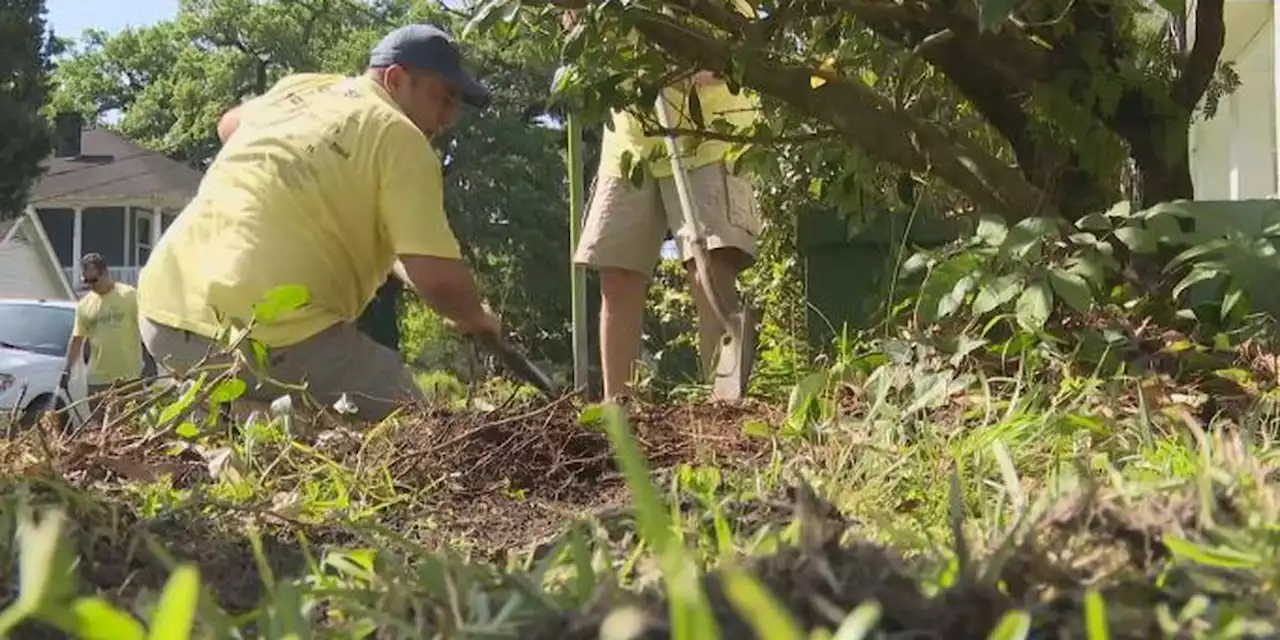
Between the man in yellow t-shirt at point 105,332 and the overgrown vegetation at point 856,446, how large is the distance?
205 inches

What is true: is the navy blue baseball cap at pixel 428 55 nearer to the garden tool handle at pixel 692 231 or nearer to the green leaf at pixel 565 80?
the garden tool handle at pixel 692 231

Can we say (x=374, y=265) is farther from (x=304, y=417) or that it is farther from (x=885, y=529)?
(x=885, y=529)

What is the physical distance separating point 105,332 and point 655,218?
5.68 meters

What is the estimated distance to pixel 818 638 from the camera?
726 millimetres

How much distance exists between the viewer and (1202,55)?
10.8ft

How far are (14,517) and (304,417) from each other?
5.38 ft

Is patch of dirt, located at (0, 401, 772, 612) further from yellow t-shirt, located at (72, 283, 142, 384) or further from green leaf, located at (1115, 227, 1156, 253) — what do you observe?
yellow t-shirt, located at (72, 283, 142, 384)

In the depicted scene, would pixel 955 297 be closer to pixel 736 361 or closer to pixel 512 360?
pixel 736 361

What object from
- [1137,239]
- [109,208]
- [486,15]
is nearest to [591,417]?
[486,15]

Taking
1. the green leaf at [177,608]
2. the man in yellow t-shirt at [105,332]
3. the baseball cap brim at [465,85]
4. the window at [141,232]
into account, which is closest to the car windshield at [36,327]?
the man in yellow t-shirt at [105,332]

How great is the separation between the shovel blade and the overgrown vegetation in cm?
6

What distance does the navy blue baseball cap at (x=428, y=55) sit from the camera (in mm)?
Result: 4531

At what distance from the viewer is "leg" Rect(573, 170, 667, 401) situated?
4734 mm

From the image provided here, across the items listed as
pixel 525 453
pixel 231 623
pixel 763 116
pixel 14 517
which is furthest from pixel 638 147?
pixel 231 623
